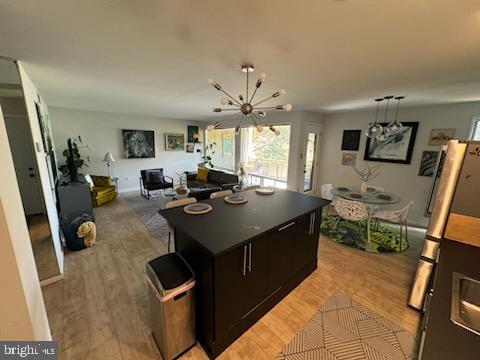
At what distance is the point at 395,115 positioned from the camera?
4145 mm

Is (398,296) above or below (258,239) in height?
below

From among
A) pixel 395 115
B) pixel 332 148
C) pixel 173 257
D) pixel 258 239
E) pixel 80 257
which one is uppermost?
pixel 395 115

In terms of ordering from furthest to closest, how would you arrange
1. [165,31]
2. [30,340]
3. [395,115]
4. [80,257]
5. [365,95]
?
[395,115], [365,95], [80,257], [165,31], [30,340]

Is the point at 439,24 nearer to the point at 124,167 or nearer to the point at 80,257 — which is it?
the point at 80,257

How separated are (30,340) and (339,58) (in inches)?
114

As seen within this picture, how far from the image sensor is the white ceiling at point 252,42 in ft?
3.75

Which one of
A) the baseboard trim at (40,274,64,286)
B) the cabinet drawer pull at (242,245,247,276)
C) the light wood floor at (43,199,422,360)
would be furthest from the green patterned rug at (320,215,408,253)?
the baseboard trim at (40,274,64,286)

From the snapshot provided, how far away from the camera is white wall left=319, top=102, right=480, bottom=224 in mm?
Answer: 3502

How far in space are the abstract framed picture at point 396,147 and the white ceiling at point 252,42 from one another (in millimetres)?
1369

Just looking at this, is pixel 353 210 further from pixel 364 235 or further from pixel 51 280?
pixel 51 280

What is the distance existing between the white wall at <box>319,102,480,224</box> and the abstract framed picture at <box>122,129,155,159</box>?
552 cm

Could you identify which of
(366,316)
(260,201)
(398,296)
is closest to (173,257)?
(260,201)

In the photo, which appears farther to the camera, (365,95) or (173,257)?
(365,95)

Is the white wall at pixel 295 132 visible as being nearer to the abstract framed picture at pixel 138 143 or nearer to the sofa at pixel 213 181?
the sofa at pixel 213 181
